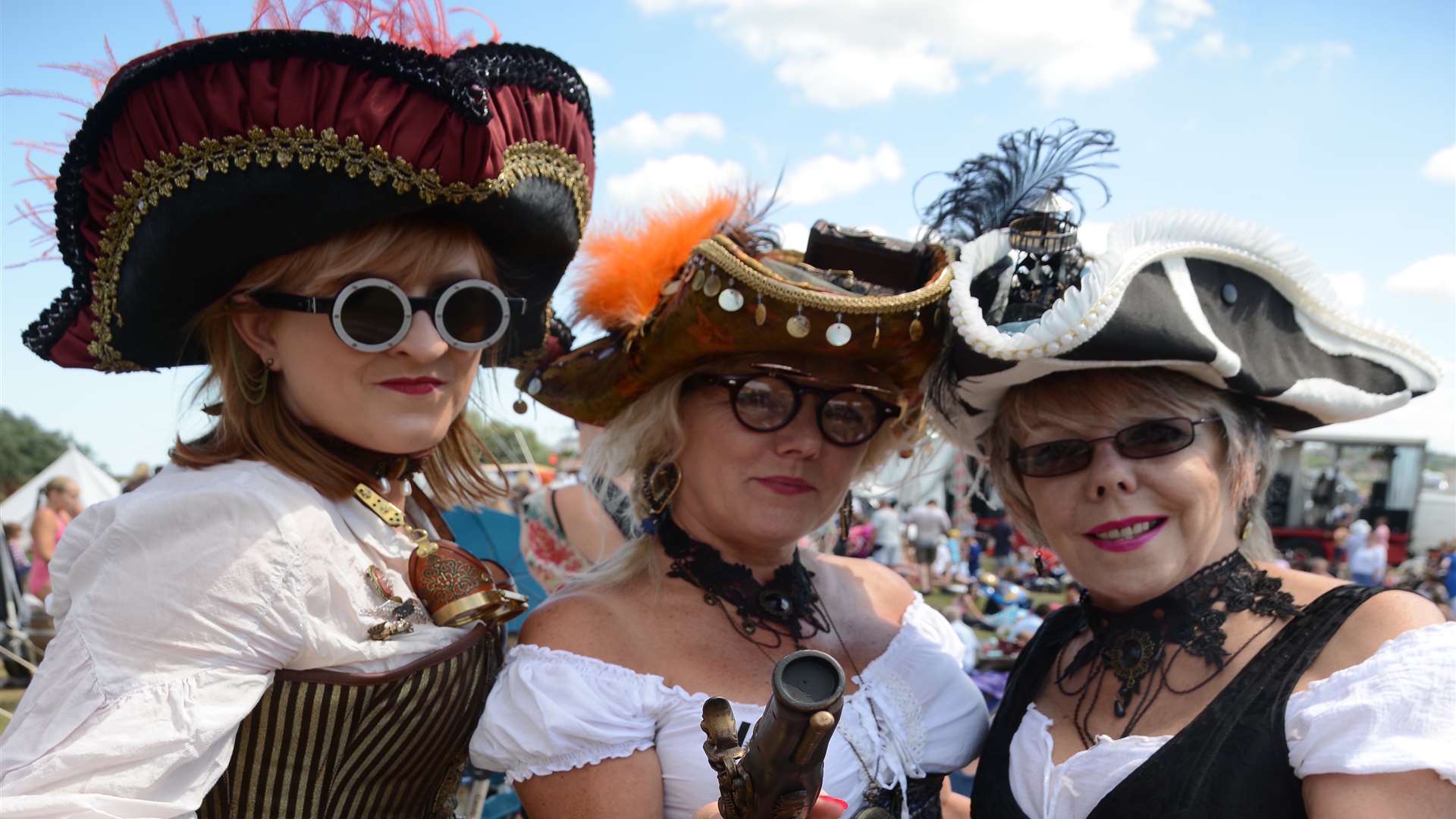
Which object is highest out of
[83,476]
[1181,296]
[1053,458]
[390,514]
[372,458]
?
[1181,296]

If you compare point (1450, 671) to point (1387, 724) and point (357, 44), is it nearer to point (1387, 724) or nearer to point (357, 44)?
point (1387, 724)

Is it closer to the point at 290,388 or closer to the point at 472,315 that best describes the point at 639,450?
the point at 472,315

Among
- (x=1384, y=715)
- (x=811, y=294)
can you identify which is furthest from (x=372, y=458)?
(x=1384, y=715)

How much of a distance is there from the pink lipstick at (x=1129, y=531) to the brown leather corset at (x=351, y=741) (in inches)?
57.3

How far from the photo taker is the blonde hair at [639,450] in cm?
250

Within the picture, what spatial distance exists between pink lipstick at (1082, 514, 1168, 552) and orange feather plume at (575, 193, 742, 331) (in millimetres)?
1304

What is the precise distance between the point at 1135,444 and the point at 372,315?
66.1 inches

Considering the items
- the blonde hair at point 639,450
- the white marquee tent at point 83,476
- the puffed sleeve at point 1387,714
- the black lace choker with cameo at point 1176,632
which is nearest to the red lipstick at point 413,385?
the blonde hair at point 639,450

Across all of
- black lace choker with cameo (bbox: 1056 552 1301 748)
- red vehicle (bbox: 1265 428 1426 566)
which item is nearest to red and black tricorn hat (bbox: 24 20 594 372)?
black lace choker with cameo (bbox: 1056 552 1301 748)

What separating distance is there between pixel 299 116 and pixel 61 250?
26.8 inches

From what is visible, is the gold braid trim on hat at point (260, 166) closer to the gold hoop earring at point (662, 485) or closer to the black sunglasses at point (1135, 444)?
the gold hoop earring at point (662, 485)

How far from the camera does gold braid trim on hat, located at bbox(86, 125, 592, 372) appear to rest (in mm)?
1766

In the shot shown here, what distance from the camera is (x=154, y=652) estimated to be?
5.25 ft

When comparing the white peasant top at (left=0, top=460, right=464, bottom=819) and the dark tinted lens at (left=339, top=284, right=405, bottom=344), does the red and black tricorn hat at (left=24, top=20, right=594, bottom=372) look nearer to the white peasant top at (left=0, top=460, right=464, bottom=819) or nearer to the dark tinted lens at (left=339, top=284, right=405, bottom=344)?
the dark tinted lens at (left=339, top=284, right=405, bottom=344)
